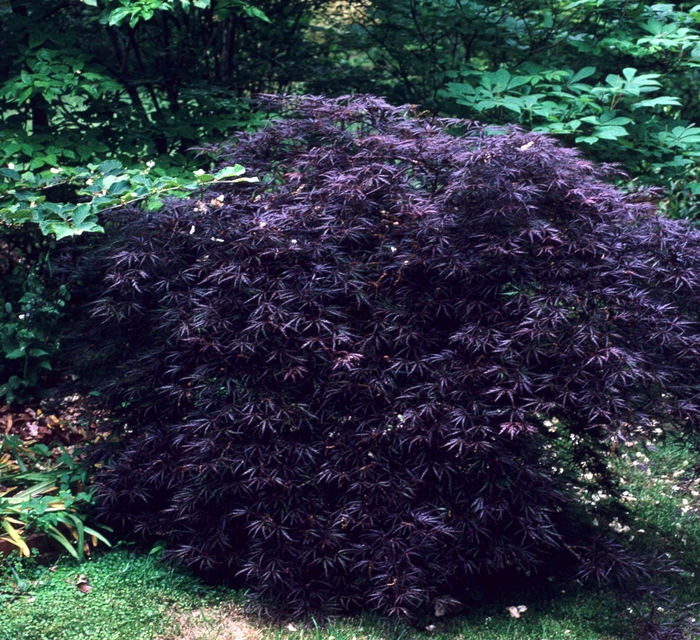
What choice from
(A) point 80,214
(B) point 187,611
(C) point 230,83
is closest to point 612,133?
(C) point 230,83

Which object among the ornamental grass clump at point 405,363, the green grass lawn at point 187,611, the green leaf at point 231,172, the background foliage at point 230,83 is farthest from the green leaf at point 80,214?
the green grass lawn at point 187,611

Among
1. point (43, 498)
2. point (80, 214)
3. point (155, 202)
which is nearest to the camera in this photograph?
point (80, 214)

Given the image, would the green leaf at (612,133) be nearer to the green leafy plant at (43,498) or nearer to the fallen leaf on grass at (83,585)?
the green leafy plant at (43,498)

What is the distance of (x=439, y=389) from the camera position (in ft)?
11.4

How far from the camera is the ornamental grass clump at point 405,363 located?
137 inches

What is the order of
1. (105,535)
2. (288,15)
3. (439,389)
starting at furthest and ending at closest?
(288,15)
(105,535)
(439,389)

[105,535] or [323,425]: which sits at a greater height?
[323,425]

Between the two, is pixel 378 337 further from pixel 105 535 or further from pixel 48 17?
pixel 48 17

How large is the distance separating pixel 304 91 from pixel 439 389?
3714 mm

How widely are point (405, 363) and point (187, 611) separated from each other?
155 cm

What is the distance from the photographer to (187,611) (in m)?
3.59

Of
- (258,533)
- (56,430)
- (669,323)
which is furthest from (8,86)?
(669,323)

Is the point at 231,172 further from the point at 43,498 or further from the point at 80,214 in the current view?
the point at 43,498

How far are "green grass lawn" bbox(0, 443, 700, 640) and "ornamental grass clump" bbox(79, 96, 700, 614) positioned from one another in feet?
0.46
